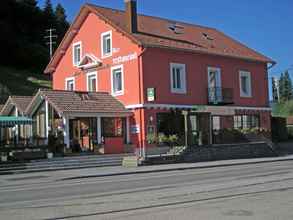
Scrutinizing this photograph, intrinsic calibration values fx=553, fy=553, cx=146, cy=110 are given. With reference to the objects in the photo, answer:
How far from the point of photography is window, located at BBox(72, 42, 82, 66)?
137 feet

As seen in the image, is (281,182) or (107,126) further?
(107,126)

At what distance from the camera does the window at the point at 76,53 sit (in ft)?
A: 137

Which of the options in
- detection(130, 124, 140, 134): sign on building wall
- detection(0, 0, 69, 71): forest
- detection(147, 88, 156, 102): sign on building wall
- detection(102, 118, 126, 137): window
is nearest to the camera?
detection(147, 88, 156, 102): sign on building wall

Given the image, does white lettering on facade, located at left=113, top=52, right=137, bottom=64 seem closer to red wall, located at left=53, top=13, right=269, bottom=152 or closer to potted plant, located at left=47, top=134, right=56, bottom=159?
red wall, located at left=53, top=13, right=269, bottom=152

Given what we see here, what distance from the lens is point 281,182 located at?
1667 centimetres

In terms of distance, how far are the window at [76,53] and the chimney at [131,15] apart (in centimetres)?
563

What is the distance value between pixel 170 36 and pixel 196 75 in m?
3.52

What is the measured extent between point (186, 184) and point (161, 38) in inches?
862

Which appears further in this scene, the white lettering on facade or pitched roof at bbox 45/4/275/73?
pitched roof at bbox 45/4/275/73

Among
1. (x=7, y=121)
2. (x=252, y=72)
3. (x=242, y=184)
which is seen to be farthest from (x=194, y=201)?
(x=252, y=72)

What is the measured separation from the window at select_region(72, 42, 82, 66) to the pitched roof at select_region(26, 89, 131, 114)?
556cm

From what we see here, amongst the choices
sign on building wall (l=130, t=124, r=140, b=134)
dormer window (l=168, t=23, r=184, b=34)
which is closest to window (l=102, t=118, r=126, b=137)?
sign on building wall (l=130, t=124, r=140, b=134)

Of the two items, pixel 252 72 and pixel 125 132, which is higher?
pixel 252 72

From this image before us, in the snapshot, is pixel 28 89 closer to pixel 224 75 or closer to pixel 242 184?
pixel 224 75
